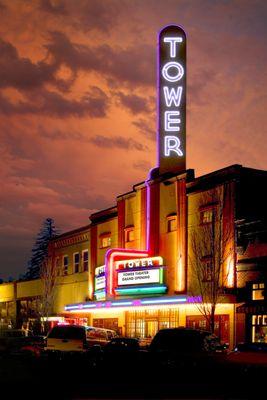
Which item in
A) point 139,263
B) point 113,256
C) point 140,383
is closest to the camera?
point 140,383

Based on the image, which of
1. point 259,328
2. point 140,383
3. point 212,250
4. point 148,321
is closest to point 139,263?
point 148,321

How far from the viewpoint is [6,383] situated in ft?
68.1

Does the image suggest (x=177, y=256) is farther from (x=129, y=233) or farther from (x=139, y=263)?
(x=129, y=233)

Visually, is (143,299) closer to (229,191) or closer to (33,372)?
(229,191)

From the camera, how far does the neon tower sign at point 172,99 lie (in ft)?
134

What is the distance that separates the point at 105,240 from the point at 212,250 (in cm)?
1335

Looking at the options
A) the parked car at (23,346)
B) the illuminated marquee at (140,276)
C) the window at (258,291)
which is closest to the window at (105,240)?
the illuminated marquee at (140,276)

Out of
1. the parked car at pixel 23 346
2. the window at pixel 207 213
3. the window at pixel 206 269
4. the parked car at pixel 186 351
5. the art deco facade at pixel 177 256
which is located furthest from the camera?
the window at pixel 207 213

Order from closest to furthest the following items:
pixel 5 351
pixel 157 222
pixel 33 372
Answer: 1. pixel 33 372
2. pixel 5 351
3. pixel 157 222

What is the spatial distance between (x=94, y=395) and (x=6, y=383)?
4.80m

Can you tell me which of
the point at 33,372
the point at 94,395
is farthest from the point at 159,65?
the point at 94,395

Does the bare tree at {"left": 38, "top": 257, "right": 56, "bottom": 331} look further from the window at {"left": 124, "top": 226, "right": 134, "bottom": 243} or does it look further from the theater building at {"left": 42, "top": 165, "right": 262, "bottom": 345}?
the window at {"left": 124, "top": 226, "right": 134, "bottom": 243}

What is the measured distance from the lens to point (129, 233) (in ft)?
140

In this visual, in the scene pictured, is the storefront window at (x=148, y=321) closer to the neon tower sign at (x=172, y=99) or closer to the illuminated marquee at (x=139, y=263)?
the illuminated marquee at (x=139, y=263)
